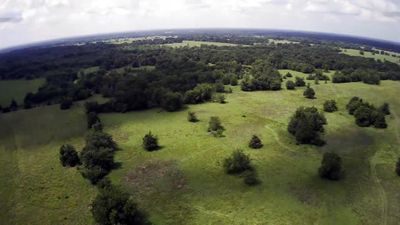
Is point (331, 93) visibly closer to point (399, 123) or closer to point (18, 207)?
point (399, 123)

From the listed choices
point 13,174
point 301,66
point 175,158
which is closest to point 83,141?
point 13,174

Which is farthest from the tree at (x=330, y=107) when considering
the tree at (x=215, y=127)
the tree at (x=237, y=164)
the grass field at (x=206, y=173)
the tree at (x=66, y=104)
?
the tree at (x=66, y=104)

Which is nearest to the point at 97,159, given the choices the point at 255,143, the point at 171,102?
the point at 255,143

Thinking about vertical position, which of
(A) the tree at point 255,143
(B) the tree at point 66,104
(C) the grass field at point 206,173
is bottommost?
(C) the grass field at point 206,173

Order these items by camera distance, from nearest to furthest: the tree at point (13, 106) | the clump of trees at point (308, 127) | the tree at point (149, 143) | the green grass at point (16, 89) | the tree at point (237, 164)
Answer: the tree at point (237, 164), the tree at point (149, 143), the clump of trees at point (308, 127), the tree at point (13, 106), the green grass at point (16, 89)

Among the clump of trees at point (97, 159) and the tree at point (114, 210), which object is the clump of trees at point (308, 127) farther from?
the tree at point (114, 210)

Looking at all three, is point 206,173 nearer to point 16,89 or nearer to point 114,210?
point 114,210

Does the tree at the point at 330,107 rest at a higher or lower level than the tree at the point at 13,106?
higher

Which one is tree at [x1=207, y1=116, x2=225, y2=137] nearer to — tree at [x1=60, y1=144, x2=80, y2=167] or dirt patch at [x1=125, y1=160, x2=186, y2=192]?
dirt patch at [x1=125, y1=160, x2=186, y2=192]
